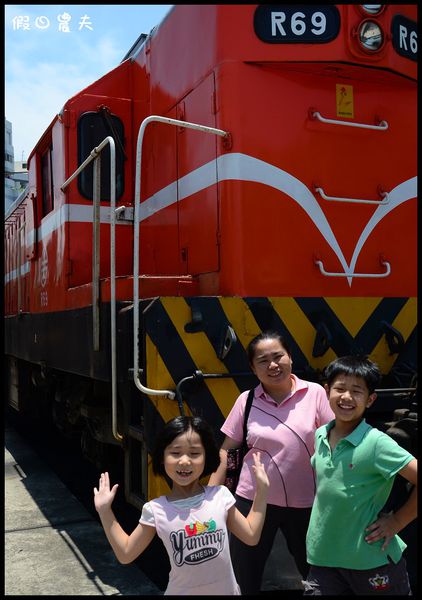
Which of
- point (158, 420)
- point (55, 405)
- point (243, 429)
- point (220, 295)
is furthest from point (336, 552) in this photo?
point (55, 405)

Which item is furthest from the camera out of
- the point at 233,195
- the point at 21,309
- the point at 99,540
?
the point at 21,309

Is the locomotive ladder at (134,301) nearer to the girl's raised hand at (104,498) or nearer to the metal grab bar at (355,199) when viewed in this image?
the metal grab bar at (355,199)

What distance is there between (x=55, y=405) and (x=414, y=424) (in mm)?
3906

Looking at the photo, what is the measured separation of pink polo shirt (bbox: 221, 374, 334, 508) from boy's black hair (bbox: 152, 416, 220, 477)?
1.05 feet

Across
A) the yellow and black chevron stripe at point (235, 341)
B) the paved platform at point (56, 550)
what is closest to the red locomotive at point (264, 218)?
the yellow and black chevron stripe at point (235, 341)

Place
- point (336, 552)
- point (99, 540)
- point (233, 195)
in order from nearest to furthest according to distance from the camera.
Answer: point (336, 552)
point (233, 195)
point (99, 540)

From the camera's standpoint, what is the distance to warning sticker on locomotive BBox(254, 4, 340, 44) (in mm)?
3088

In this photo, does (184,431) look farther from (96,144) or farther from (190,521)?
(96,144)

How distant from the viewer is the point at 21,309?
6141mm

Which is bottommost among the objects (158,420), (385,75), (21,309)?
(158,420)

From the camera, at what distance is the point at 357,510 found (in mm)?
1893

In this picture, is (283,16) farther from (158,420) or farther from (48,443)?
(48,443)

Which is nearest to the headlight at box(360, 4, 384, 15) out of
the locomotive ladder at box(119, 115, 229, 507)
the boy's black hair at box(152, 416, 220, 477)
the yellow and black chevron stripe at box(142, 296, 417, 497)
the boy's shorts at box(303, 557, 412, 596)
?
the locomotive ladder at box(119, 115, 229, 507)

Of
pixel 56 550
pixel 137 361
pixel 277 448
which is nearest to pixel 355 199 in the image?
pixel 137 361
